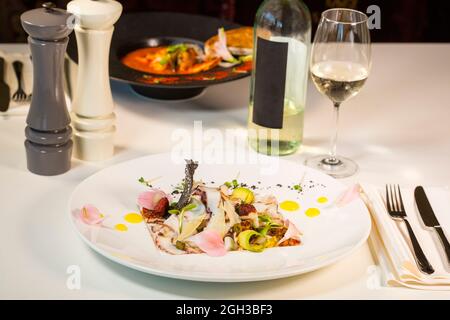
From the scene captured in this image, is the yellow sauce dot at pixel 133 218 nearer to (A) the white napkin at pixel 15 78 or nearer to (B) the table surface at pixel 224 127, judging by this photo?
(B) the table surface at pixel 224 127

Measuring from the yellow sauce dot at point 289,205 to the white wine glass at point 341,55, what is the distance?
6.9 inches

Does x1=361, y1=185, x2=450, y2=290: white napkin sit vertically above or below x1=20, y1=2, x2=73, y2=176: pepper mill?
below

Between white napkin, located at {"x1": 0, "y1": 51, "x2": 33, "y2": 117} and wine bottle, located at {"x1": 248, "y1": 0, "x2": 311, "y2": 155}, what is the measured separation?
Result: 0.47 meters

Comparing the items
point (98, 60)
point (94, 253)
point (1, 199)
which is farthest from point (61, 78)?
point (94, 253)

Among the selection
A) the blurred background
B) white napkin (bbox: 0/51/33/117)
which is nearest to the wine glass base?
white napkin (bbox: 0/51/33/117)

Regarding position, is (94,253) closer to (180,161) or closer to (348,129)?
(180,161)

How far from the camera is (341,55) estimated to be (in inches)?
55.5

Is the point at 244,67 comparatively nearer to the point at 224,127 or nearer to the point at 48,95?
the point at 224,127

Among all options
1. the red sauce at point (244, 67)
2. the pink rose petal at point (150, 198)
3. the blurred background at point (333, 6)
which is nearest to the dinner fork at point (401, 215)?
the pink rose petal at point (150, 198)

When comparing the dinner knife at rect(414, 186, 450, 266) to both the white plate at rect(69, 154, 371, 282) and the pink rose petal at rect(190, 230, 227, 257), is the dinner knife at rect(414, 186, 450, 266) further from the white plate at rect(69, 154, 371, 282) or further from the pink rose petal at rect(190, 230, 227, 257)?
the pink rose petal at rect(190, 230, 227, 257)

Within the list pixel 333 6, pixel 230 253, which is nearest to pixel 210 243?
pixel 230 253

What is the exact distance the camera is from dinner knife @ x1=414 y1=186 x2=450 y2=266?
1.19 meters

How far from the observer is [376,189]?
4.36 feet

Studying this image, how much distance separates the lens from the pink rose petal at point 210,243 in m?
1.14
